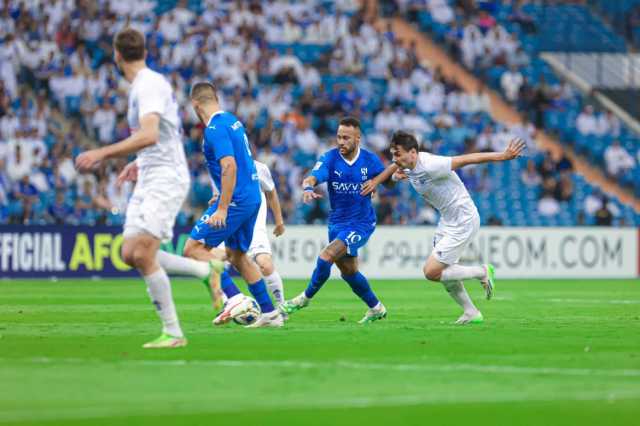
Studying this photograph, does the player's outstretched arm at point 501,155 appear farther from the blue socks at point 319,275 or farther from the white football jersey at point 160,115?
the white football jersey at point 160,115

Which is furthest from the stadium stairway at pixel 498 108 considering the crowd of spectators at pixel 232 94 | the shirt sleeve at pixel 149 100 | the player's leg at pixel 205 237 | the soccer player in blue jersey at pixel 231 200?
the shirt sleeve at pixel 149 100

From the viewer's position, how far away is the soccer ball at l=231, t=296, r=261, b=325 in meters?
13.2

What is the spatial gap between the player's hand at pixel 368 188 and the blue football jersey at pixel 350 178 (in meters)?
0.21

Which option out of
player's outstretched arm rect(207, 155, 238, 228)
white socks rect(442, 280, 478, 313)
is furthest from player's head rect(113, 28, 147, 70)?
white socks rect(442, 280, 478, 313)

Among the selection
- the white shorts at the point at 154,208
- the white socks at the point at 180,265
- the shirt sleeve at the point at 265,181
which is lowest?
the white socks at the point at 180,265

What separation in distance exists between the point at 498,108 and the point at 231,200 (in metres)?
26.4

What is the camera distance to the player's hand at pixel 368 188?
14.8 m

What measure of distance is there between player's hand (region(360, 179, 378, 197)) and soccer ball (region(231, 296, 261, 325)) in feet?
7.52

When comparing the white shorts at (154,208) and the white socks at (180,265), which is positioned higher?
the white shorts at (154,208)

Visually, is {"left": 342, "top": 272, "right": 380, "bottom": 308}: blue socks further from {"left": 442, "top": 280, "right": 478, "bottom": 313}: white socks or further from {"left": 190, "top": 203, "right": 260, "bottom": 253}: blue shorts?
Result: {"left": 190, "top": 203, "right": 260, "bottom": 253}: blue shorts

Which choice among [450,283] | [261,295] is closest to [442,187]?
[450,283]

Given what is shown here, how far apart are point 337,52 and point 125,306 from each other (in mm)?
18495

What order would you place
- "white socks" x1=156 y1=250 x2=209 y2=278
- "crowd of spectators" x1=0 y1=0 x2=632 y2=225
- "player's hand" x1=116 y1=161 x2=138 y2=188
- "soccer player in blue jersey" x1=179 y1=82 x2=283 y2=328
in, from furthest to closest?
1. "crowd of spectators" x1=0 y1=0 x2=632 y2=225
2. "soccer player in blue jersey" x1=179 y1=82 x2=283 y2=328
3. "player's hand" x1=116 y1=161 x2=138 y2=188
4. "white socks" x1=156 y1=250 x2=209 y2=278

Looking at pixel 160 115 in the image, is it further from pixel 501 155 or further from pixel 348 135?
pixel 348 135
